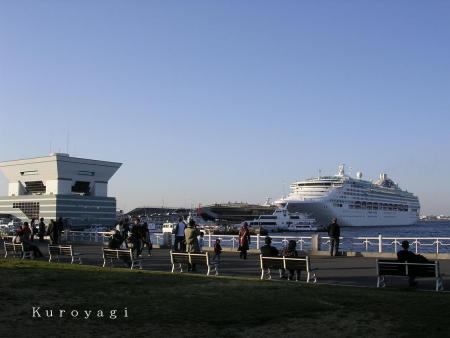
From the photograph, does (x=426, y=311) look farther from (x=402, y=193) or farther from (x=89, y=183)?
(x=402, y=193)

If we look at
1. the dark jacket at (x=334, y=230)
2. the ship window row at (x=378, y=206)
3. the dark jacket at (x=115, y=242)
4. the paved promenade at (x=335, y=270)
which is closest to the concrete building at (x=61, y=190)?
the ship window row at (x=378, y=206)

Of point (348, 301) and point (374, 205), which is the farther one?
point (374, 205)

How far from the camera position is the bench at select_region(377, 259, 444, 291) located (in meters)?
11.6

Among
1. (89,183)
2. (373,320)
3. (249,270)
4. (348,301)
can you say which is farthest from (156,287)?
(89,183)

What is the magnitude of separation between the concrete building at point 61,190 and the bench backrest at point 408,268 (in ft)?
311

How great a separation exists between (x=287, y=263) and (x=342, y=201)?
92.0 meters

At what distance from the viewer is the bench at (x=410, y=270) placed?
A: 11.6 meters

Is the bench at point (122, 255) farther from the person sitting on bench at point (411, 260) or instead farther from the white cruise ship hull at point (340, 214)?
the white cruise ship hull at point (340, 214)

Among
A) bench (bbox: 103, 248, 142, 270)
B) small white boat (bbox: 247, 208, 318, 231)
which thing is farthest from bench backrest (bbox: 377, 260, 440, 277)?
small white boat (bbox: 247, 208, 318, 231)

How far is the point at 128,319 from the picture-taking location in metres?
8.09

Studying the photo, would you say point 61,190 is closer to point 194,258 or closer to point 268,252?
point 194,258

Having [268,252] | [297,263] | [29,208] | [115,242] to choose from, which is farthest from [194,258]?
[29,208]

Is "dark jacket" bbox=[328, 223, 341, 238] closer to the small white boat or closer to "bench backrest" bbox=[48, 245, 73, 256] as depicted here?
"bench backrest" bbox=[48, 245, 73, 256]

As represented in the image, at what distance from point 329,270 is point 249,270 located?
2.35 meters
